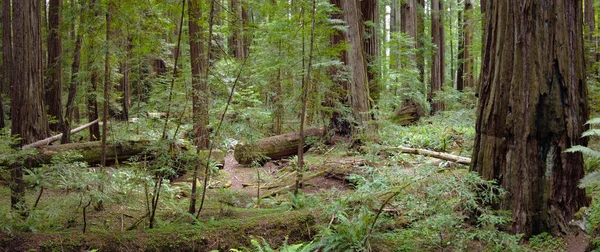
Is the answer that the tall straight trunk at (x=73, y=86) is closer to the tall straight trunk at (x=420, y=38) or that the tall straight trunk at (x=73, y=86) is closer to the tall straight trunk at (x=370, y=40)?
the tall straight trunk at (x=370, y=40)

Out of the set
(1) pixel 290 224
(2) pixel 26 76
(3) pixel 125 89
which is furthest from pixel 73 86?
(3) pixel 125 89

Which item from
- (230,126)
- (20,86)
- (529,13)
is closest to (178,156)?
(230,126)

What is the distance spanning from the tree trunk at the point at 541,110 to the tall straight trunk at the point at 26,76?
22.7 ft

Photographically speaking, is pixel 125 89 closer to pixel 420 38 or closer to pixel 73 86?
pixel 73 86

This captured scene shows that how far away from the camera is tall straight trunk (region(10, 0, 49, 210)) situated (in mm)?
6426

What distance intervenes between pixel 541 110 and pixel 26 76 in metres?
7.75

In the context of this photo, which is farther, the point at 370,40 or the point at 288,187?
the point at 370,40

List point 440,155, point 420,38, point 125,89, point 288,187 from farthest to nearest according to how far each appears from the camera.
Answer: point 420,38
point 125,89
point 288,187
point 440,155

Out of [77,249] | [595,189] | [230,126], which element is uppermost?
[230,126]

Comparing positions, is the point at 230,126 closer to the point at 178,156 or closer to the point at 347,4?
the point at 178,156

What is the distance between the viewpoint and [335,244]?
4.06 metres

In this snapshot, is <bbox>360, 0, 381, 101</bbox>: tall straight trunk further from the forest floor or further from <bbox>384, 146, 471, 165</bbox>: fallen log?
the forest floor

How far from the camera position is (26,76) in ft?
22.4

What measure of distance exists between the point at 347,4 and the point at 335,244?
801 centimetres
